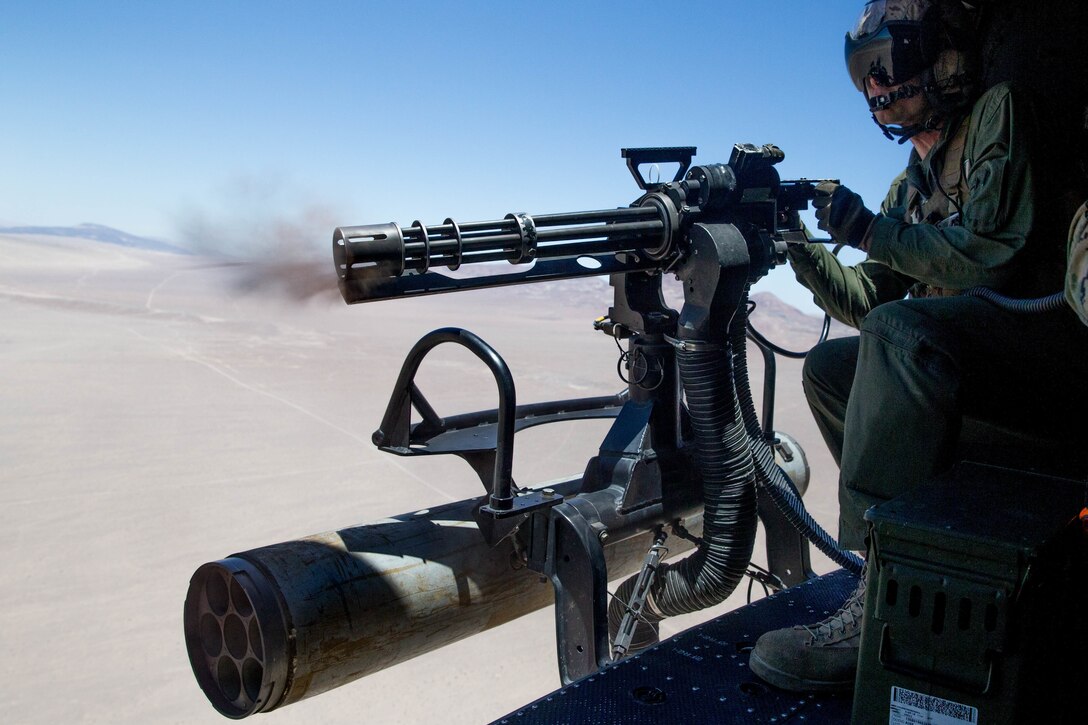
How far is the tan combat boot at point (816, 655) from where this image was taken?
2.29 m

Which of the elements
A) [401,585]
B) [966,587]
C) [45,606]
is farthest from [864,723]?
[45,606]

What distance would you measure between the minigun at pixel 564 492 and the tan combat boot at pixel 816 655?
2.02 feet

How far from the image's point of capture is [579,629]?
288cm

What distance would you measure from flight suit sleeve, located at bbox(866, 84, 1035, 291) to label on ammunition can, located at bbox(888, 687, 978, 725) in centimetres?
133

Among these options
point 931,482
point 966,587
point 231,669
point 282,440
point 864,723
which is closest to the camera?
point 966,587

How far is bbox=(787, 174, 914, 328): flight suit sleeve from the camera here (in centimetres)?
352

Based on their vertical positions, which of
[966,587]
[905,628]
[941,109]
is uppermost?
[941,109]

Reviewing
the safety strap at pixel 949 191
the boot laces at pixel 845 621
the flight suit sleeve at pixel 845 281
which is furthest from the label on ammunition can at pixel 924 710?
the flight suit sleeve at pixel 845 281

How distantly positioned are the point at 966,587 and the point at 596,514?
1.50m

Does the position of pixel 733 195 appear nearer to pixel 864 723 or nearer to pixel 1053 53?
pixel 1053 53

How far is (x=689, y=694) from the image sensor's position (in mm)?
2287

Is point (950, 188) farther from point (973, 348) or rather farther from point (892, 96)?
point (973, 348)

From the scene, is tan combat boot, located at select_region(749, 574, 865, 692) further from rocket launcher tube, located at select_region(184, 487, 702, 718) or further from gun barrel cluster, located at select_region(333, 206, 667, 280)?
gun barrel cluster, located at select_region(333, 206, 667, 280)

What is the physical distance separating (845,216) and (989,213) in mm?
477
